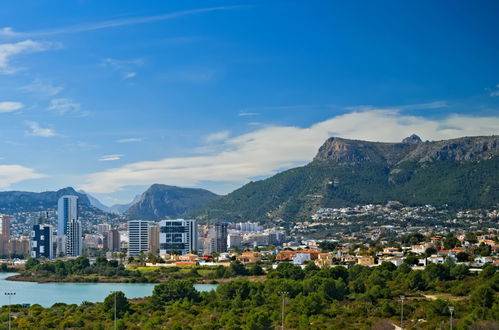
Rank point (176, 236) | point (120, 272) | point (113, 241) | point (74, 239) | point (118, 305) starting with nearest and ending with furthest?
point (118, 305) → point (120, 272) → point (176, 236) → point (74, 239) → point (113, 241)

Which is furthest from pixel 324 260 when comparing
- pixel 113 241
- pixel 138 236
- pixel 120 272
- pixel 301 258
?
pixel 113 241

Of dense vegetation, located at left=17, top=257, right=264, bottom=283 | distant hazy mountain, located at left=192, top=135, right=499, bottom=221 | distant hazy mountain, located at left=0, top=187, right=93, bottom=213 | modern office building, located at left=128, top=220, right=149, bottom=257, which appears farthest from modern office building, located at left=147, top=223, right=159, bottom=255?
distant hazy mountain, located at left=0, top=187, right=93, bottom=213

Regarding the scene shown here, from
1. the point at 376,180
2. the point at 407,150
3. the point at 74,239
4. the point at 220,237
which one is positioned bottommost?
the point at 220,237

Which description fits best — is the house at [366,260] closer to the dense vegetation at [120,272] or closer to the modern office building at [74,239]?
the dense vegetation at [120,272]

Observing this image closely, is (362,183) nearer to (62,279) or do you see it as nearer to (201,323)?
(62,279)

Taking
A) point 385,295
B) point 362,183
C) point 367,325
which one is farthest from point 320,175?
point 367,325

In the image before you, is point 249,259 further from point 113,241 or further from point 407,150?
point 407,150

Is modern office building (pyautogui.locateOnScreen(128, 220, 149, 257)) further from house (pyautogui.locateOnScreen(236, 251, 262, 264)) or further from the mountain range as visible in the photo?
the mountain range
